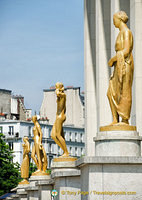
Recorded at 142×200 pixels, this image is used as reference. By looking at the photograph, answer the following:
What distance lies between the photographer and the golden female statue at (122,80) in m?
17.4

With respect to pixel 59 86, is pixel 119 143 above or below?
below

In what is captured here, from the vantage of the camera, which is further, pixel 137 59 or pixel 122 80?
pixel 137 59

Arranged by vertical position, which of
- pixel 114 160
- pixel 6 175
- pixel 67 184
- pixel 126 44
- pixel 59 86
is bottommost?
pixel 67 184

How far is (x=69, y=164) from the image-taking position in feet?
87.7

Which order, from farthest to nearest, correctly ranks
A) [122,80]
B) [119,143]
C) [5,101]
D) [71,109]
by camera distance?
[5,101] → [71,109] → [122,80] → [119,143]

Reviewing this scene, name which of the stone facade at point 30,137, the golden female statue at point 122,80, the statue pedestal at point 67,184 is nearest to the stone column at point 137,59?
the statue pedestal at point 67,184

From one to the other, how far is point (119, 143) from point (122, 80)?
1553 millimetres

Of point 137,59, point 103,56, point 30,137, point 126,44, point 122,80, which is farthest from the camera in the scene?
point 30,137

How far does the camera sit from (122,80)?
57.0 ft

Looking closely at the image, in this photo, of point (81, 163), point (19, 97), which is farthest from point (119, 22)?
point (19, 97)

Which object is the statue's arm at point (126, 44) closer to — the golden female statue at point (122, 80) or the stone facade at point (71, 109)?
the golden female statue at point (122, 80)

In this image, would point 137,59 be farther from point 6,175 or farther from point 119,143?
point 6,175

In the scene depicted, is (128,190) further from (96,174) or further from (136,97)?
(136,97)

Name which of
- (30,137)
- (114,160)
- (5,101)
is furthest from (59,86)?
(5,101)
